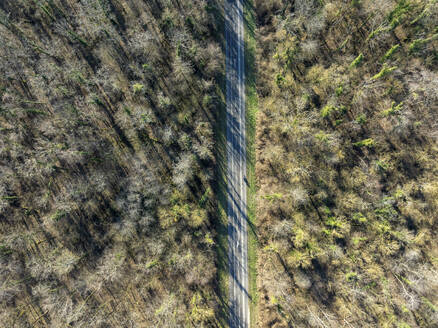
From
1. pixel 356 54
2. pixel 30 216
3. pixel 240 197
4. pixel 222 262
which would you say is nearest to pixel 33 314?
pixel 30 216

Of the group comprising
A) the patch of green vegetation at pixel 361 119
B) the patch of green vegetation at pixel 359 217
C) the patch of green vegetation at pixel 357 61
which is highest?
the patch of green vegetation at pixel 357 61

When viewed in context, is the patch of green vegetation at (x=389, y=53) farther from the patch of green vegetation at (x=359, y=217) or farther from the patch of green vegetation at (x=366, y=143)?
the patch of green vegetation at (x=359, y=217)

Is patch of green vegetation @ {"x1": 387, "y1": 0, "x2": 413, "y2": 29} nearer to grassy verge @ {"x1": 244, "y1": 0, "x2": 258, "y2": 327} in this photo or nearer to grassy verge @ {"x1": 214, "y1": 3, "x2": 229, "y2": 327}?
grassy verge @ {"x1": 244, "y1": 0, "x2": 258, "y2": 327}

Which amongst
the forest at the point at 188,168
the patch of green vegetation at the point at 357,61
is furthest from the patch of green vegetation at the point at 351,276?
the patch of green vegetation at the point at 357,61

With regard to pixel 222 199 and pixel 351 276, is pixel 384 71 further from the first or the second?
pixel 351 276

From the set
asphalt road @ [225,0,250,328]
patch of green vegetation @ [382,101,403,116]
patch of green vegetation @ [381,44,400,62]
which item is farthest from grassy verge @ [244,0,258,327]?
patch of green vegetation @ [382,101,403,116]

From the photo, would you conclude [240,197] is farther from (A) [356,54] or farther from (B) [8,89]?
(B) [8,89]
